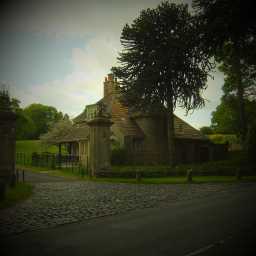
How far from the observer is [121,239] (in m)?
6.69

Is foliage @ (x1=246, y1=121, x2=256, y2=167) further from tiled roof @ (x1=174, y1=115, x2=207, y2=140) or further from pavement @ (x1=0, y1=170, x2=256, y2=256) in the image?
pavement @ (x1=0, y1=170, x2=256, y2=256)

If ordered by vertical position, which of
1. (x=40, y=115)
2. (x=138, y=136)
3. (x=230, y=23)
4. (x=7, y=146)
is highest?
(x=40, y=115)

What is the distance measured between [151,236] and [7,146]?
12125 mm

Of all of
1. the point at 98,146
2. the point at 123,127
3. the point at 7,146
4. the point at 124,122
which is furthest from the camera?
the point at 124,122

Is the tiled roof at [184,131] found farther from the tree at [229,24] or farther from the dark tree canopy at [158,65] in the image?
the tree at [229,24]

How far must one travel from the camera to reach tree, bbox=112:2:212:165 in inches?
1128

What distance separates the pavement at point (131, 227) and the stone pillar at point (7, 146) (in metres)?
4.35

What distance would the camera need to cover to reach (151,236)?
271 inches

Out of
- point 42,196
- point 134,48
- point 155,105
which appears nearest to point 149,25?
point 134,48

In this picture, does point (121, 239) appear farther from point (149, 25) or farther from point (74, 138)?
point (74, 138)

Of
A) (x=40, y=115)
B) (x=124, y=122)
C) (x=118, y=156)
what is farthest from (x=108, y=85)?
(x=40, y=115)

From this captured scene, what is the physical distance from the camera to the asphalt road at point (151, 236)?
19.3ft

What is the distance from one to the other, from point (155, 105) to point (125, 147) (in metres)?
6.69

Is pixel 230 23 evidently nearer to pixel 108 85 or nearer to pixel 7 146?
pixel 7 146
